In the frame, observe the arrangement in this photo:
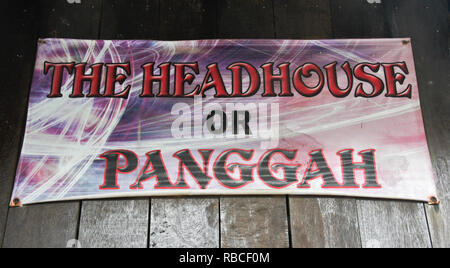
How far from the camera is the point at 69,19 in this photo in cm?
180

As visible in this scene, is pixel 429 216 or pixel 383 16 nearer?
pixel 429 216

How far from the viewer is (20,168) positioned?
1576 mm

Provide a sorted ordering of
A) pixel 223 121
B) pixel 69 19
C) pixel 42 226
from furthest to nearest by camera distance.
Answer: pixel 69 19
pixel 223 121
pixel 42 226

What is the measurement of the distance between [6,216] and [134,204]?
1.45 ft

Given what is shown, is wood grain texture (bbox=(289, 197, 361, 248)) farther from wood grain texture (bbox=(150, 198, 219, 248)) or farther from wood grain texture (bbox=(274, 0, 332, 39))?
wood grain texture (bbox=(274, 0, 332, 39))

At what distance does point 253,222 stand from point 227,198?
0.12 m

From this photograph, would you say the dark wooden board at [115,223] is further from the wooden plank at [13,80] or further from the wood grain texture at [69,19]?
the wood grain texture at [69,19]

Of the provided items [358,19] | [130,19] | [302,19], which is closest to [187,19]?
[130,19]

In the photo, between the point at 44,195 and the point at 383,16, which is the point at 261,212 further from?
the point at 383,16

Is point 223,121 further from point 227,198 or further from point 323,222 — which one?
point 323,222

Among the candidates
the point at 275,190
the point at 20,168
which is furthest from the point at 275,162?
the point at 20,168

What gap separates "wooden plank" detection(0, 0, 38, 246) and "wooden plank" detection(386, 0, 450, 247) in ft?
4.81

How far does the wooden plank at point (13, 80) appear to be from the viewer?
159 centimetres

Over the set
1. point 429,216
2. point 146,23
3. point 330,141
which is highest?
point 146,23
